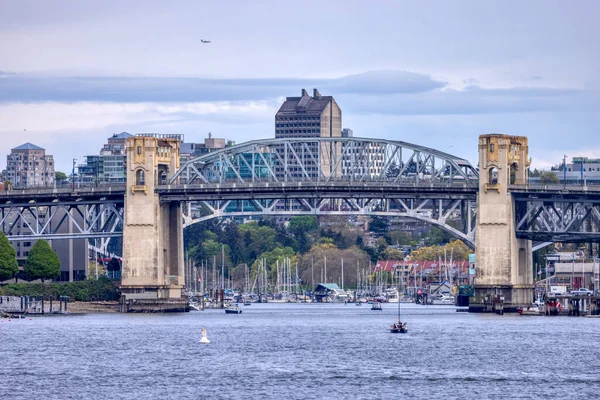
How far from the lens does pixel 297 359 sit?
101 metres

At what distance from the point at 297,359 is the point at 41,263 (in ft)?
247

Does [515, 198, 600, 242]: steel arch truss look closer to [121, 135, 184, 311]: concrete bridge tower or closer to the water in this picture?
the water

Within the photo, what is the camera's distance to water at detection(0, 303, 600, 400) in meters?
83.8

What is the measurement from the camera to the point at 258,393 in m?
82.4

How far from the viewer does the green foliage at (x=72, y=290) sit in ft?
535

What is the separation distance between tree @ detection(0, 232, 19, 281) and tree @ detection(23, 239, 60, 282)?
9.95ft

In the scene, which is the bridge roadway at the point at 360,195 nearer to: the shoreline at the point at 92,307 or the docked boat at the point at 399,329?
the shoreline at the point at 92,307

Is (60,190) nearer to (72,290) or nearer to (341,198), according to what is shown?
(72,290)

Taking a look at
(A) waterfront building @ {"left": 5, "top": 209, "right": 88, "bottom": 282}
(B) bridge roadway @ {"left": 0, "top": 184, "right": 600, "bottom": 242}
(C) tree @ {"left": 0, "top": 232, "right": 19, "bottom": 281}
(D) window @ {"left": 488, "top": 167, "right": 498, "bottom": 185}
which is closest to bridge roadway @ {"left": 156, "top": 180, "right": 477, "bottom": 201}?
(B) bridge roadway @ {"left": 0, "top": 184, "right": 600, "bottom": 242}

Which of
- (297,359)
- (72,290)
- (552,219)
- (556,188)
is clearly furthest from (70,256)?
(297,359)

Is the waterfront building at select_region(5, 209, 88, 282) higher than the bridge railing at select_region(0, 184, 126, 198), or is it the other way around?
the bridge railing at select_region(0, 184, 126, 198)

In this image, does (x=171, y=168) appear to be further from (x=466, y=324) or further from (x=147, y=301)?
(x=466, y=324)

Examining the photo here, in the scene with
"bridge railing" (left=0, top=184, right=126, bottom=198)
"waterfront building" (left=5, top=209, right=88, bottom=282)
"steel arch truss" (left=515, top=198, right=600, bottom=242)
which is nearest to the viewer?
"steel arch truss" (left=515, top=198, right=600, bottom=242)

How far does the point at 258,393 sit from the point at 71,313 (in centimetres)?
7833
